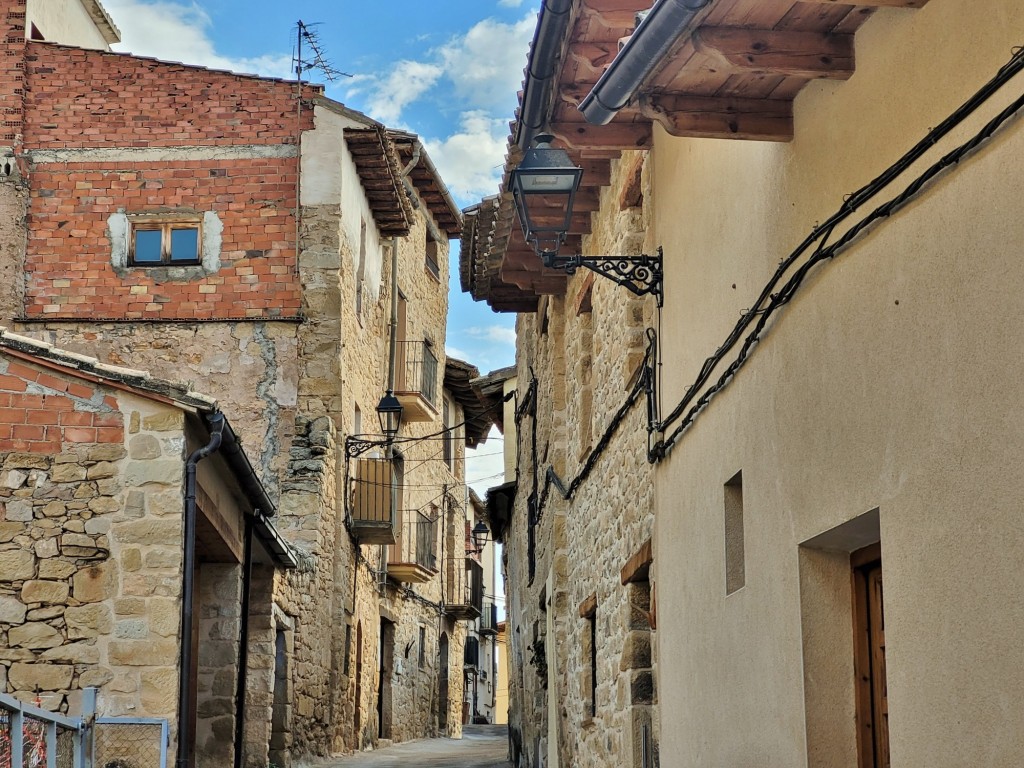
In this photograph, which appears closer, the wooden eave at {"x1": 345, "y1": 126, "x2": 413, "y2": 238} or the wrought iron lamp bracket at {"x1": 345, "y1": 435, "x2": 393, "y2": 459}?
the wrought iron lamp bracket at {"x1": 345, "y1": 435, "x2": 393, "y2": 459}

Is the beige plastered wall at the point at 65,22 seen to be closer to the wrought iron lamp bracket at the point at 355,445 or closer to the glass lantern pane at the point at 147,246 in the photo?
the glass lantern pane at the point at 147,246

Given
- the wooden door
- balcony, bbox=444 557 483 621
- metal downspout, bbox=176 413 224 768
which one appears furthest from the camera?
balcony, bbox=444 557 483 621

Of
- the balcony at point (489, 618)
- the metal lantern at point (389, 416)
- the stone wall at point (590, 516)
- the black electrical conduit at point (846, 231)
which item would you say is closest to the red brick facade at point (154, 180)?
the metal lantern at point (389, 416)

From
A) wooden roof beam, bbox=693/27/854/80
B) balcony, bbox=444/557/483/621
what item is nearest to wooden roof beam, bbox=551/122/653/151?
wooden roof beam, bbox=693/27/854/80

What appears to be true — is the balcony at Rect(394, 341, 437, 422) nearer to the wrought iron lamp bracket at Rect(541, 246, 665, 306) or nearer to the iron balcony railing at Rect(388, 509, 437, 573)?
the iron balcony railing at Rect(388, 509, 437, 573)

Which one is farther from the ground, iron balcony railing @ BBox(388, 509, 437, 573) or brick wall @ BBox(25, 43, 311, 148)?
brick wall @ BBox(25, 43, 311, 148)

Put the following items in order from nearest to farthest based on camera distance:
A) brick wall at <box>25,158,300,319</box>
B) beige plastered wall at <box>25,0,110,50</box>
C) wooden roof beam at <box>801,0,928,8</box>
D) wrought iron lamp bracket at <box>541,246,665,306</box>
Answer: wooden roof beam at <box>801,0,928,8</box> < wrought iron lamp bracket at <box>541,246,665,306</box> < brick wall at <box>25,158,300,319</box> < beige plastered wall at <box>25,0,110,50</box>

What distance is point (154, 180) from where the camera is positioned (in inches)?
750

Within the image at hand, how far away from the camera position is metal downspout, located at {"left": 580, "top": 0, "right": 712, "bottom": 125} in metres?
4.67

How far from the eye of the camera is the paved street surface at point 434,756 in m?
17.2

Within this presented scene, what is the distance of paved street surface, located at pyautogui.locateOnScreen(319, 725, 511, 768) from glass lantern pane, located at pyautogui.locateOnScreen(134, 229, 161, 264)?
6828 millimetres

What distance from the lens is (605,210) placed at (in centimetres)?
1030

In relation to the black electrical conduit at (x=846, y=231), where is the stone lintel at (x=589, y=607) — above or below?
below

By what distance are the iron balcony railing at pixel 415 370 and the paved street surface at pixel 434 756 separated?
567cm
